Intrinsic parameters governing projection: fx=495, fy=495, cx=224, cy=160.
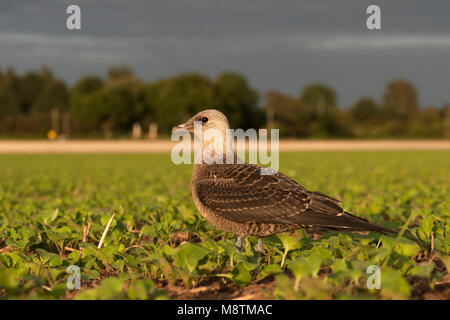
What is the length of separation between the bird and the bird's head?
38 centimetres

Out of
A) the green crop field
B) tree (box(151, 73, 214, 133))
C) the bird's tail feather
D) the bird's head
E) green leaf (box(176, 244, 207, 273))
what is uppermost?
tree (box(151, 73, 214, 133))

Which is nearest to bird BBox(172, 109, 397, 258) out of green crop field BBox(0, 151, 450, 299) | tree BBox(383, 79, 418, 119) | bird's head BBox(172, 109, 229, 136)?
green crop field BBox(0, 151, 450, 299)

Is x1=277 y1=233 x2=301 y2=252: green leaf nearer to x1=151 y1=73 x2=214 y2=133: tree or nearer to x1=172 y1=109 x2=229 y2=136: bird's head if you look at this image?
x1=172 y1=109 x2=229 y2=136: bird's head

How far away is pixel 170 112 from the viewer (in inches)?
3386

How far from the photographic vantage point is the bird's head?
468 cm

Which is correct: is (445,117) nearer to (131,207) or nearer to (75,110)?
(75,110)

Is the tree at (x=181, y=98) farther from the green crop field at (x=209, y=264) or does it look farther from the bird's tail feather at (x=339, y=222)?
the bird's tail feather at (x=339, y=222)

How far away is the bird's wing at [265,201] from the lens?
4.07 meters

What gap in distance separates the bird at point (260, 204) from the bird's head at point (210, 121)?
1.25 feet

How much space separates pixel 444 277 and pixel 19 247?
4.06 meters

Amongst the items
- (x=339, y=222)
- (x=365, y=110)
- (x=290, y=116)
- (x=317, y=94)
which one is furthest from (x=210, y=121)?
(x=317, y=94)

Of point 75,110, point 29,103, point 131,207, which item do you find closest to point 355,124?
point 75,110

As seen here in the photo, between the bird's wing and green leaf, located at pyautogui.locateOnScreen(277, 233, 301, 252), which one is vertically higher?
the bird's wing

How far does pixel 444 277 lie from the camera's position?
414 centimetres
